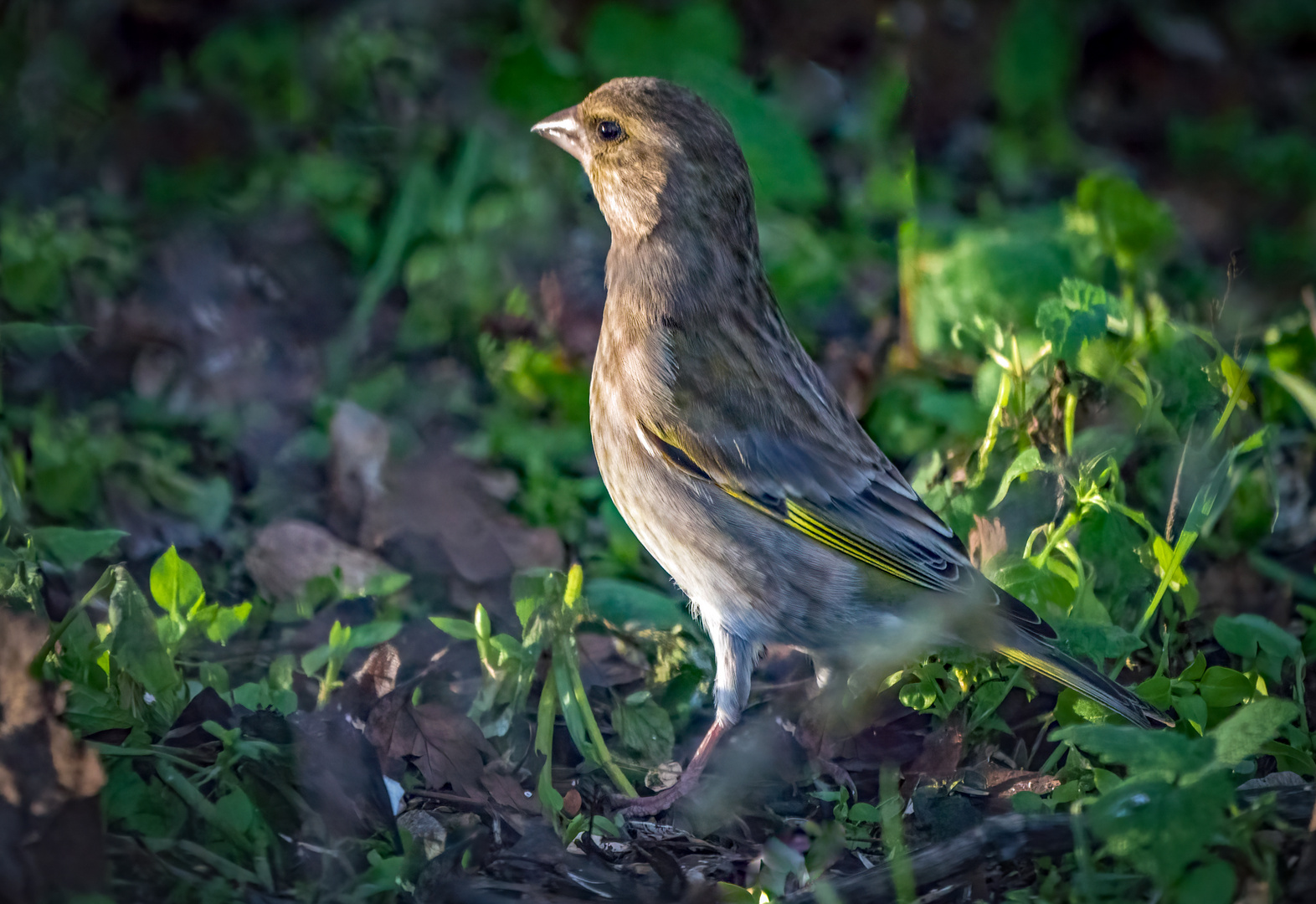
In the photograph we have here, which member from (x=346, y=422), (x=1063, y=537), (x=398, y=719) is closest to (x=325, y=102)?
(x=346, y=422)

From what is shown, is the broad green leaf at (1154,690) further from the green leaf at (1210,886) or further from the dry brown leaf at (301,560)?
the dry brown leaf at (301,560)

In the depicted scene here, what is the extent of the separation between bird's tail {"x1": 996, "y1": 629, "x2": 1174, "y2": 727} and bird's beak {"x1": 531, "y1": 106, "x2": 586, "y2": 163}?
2290mm

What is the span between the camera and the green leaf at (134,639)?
128 inches

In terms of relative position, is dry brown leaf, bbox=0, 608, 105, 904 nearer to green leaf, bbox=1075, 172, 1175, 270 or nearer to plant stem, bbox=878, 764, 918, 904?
plant stem, bbox=878, 764, 918, 904

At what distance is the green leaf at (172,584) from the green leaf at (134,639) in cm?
31

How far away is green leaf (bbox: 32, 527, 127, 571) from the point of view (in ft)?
12.0

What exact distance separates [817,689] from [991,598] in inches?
34.3

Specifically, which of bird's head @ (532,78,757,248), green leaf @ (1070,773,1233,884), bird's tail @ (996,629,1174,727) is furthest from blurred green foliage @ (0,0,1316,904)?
bird's head @ (532,78,757,248)

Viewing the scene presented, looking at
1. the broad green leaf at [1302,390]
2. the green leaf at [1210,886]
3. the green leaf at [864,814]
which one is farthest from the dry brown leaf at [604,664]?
the broad green leaf at [1302,390]

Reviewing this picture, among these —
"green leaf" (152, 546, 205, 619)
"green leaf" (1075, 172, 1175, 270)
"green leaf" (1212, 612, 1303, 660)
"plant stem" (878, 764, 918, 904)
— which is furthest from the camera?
"green leaf" (1075, 172, 1175, 270)

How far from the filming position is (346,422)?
516cm

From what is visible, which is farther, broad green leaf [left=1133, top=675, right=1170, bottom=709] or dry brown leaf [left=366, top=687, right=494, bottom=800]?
broad green leaf [left=1133, top=675, right=1170, bottom=709]

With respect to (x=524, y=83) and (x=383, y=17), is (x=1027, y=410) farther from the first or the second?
(x=383, y=17)

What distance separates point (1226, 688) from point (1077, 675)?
1.81 feet
